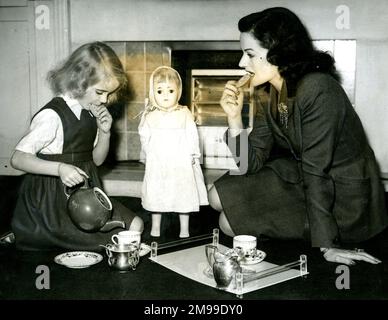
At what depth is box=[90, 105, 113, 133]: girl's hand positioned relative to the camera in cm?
168

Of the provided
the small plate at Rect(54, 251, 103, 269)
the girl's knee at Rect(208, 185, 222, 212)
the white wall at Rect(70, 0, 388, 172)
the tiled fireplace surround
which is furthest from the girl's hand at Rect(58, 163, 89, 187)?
the white wall at Rect(70, 0, 388, 172)

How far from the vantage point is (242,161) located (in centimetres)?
176

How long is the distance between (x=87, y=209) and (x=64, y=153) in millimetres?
238

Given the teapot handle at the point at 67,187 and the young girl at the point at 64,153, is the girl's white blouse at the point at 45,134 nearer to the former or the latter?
the young girl at the point at 64,153

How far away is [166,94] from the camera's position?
172 centimetres

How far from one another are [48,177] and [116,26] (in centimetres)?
100

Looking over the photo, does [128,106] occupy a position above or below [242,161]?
above

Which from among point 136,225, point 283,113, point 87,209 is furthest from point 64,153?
point 283,113

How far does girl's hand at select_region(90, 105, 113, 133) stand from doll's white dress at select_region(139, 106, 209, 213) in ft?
0.45

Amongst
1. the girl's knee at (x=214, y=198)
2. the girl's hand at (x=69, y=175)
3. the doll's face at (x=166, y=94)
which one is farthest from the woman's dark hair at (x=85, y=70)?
the girl's knee at (x=214, y=198)

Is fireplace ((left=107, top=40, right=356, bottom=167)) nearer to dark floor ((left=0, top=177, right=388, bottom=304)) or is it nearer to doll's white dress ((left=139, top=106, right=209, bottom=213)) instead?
doll's white dress ((left=139, top=106, right=209, bottom=213))

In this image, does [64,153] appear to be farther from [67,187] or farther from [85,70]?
[85,70]

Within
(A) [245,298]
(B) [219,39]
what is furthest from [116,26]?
(A) [245,298]

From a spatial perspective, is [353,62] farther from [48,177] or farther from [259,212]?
[48,177]
